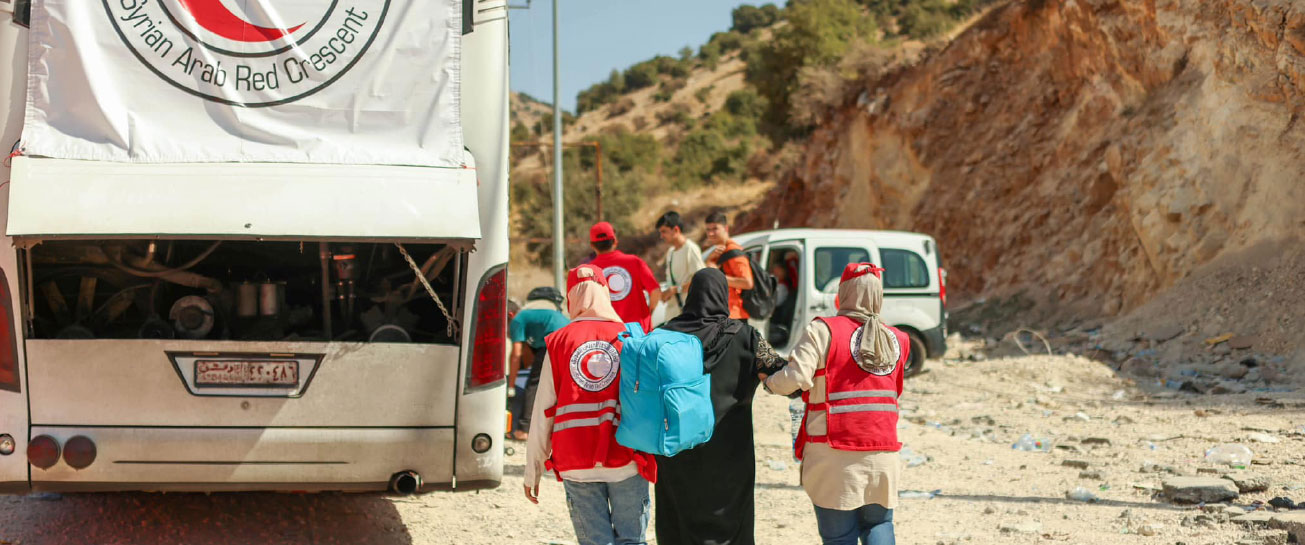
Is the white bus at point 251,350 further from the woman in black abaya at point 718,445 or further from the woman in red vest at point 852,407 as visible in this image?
the woman in red vest at point 852,407

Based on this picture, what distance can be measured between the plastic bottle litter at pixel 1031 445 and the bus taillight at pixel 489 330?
5138 mm

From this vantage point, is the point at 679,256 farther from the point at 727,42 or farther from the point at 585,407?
the point at 727,42

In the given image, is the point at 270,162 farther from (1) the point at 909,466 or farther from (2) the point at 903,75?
(2) the point at 903,75

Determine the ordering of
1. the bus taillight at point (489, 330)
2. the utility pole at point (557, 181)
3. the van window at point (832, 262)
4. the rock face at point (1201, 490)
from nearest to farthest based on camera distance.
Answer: the bus taillight at point (489, 330) → the rock face at point (1201, 490) → the van window at point (832, 262) → the utility pole at point (557, 181)

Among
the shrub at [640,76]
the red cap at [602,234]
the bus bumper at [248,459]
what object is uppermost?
the shrub at [640,76]

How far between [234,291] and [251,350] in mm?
953

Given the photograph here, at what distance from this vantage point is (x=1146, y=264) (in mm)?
15727

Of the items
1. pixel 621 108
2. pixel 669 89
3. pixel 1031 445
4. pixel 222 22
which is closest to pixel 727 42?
pixel 669 89

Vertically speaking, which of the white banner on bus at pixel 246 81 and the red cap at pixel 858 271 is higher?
the white banner on bus at pixel 246 81

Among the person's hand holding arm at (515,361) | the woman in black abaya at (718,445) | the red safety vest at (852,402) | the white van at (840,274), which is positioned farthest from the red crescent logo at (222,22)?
the white van at (840,274)

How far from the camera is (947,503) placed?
6844 millimetres

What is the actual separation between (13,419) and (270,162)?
157 centimetres

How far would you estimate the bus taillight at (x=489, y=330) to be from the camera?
5.02m

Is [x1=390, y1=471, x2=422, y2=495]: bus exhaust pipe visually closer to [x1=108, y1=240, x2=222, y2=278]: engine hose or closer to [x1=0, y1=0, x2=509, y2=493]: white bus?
[x1=0, y1=0, x2=509, y2=493]: white bus
